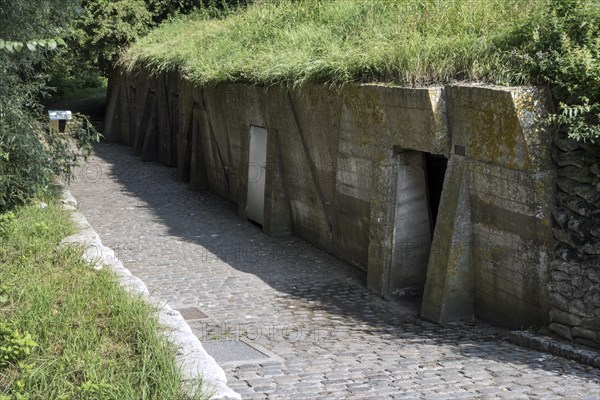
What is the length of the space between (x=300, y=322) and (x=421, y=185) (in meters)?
2.38

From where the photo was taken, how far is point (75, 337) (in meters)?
7.05

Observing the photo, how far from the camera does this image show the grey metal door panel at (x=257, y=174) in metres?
15.4

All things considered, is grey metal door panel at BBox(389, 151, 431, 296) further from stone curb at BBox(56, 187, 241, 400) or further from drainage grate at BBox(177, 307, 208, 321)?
stone curb at BBox(56, 187, 241, 400)

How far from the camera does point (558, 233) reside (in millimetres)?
8953

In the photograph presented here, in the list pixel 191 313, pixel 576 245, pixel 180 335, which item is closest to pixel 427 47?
pixel 576 245

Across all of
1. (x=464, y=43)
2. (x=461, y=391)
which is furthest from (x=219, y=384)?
(x=464, y=43)

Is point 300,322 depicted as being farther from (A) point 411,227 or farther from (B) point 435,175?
(B) point 435,175

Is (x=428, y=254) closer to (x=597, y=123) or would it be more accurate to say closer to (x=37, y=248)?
(x=597, y=123)

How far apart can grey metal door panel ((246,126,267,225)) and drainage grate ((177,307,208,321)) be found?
4.77 meters

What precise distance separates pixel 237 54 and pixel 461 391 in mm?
10187

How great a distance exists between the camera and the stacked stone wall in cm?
856

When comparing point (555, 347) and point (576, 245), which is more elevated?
point (576, 245)

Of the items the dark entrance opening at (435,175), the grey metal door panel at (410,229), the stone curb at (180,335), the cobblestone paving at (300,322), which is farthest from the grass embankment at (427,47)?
the stone curb at (180,335)

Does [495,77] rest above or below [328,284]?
above
